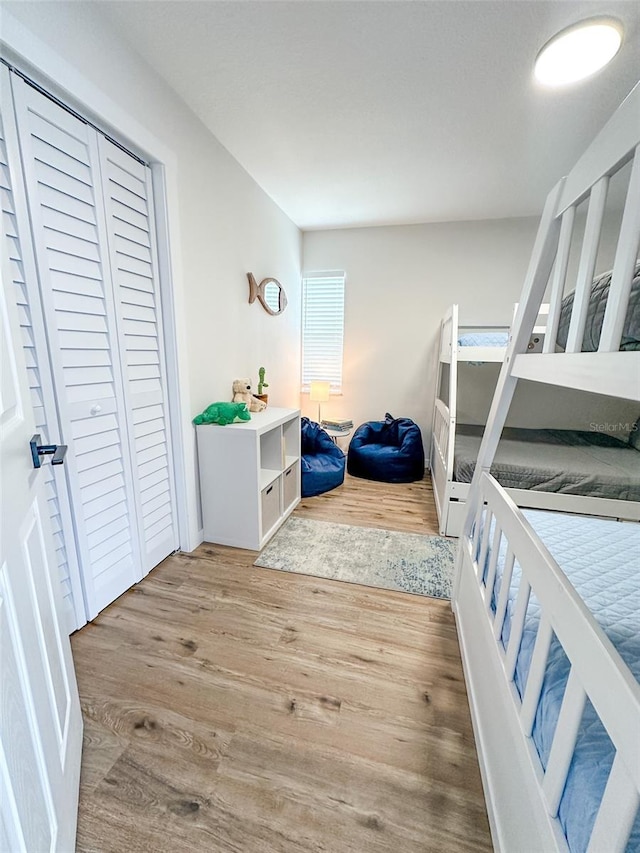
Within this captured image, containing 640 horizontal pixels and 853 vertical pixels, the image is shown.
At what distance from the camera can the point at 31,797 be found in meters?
0.62

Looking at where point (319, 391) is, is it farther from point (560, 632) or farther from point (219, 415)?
point (560, 632)

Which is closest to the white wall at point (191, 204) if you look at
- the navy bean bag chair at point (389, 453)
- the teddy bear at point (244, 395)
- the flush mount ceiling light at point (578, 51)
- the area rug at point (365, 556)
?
the teddy bear at point (244, 395)

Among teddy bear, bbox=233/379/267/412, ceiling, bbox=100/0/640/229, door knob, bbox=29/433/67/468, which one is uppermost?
ceiling, bbox=100/0/640/229

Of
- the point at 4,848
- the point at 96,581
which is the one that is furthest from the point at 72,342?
the point at 4,848

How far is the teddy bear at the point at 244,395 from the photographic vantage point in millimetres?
2402

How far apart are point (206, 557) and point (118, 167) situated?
196 centimetres

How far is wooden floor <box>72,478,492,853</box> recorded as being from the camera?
0.91 metres

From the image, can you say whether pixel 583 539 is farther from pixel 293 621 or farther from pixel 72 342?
pixel 72 342

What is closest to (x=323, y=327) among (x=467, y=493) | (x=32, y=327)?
(x=467, y=493)

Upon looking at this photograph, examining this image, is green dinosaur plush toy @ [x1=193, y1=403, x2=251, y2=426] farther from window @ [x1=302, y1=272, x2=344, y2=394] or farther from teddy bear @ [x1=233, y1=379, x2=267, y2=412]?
window @ [x1=302, y1=272, x2=344, y2=394]

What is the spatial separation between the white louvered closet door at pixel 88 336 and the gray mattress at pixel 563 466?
197cm

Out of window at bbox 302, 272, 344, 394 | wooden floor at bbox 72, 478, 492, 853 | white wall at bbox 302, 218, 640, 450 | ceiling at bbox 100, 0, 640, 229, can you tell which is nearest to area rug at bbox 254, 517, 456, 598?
wooden floor at bbox 72, 478, 492, 853

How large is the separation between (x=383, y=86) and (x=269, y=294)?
61.1 inches

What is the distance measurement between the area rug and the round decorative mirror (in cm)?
172
